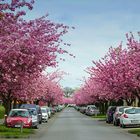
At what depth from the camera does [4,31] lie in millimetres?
20922

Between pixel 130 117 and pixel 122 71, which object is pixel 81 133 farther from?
pixel 122 71

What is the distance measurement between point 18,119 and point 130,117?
8.73m

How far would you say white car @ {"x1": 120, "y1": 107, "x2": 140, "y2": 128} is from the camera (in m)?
37.2

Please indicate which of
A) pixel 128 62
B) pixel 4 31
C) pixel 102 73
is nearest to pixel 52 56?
pixel 4 31

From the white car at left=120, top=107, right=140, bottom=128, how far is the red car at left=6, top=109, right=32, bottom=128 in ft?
24.3

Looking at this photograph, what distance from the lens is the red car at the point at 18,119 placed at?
1297 inches

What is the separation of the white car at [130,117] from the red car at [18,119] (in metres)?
7.39

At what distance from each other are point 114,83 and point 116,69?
1.29 m

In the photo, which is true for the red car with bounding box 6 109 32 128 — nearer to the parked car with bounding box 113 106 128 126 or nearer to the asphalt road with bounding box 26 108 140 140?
the asphalt road with bounding box 26 108 140 140

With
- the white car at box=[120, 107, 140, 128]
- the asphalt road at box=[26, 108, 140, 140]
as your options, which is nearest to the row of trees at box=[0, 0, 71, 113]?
the asphalt road at box=[26, 108, 140, 140]

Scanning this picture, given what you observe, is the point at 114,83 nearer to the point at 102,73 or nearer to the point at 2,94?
the point at 102,73

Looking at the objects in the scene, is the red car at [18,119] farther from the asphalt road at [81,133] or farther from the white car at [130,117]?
the white car at [130,117]

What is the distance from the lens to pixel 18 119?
3284cm

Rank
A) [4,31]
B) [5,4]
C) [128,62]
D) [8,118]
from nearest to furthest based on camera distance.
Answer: [5,4], [4,31], [8,118], [128,62]
